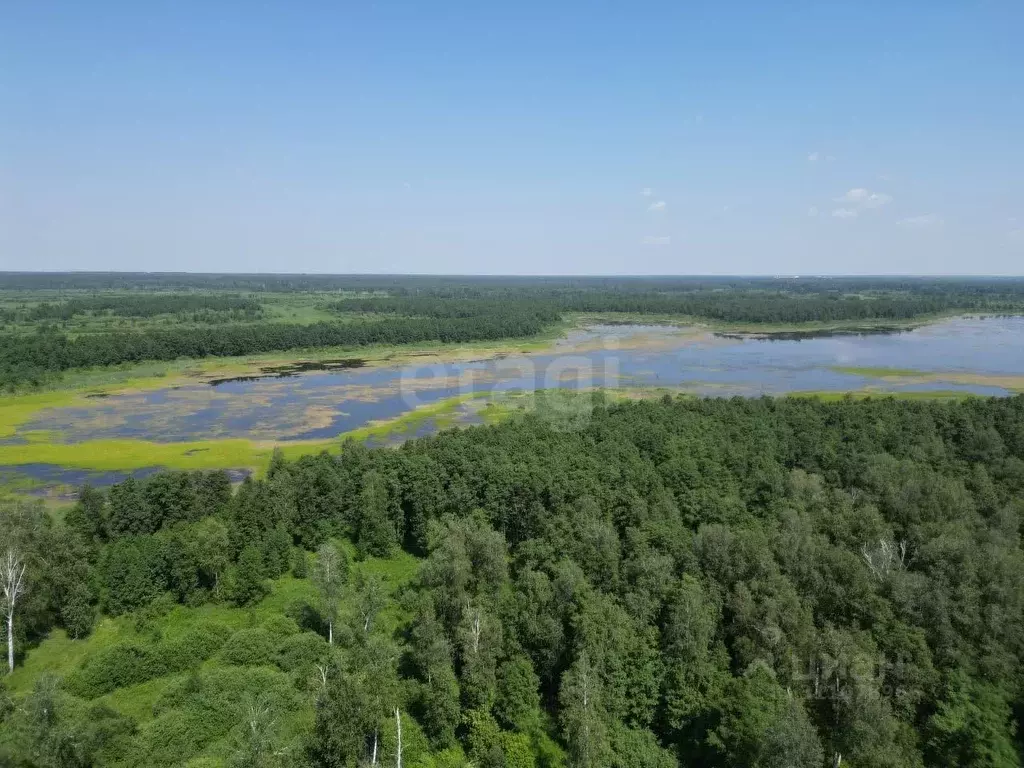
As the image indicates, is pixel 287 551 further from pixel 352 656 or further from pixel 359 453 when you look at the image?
pixel 352 656

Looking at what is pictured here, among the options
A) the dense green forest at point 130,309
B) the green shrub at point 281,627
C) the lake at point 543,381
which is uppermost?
the dense green forest at point 130,309

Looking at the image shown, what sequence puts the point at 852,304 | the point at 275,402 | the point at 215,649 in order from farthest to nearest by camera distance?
the point at 852,304, the point at 275,402, the point at 215,649

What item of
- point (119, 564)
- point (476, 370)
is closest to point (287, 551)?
point (119, 564)

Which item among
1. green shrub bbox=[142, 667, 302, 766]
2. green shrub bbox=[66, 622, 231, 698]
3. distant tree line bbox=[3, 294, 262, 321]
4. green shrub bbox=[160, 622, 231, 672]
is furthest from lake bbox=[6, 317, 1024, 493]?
distant tree line bbox=[3, 294, 262, 321]

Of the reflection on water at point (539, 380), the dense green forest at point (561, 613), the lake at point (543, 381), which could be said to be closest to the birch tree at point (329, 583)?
the dense green forest at point (561, 613)

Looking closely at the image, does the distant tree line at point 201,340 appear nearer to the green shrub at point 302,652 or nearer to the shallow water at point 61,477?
the shallow water at point 61,477
